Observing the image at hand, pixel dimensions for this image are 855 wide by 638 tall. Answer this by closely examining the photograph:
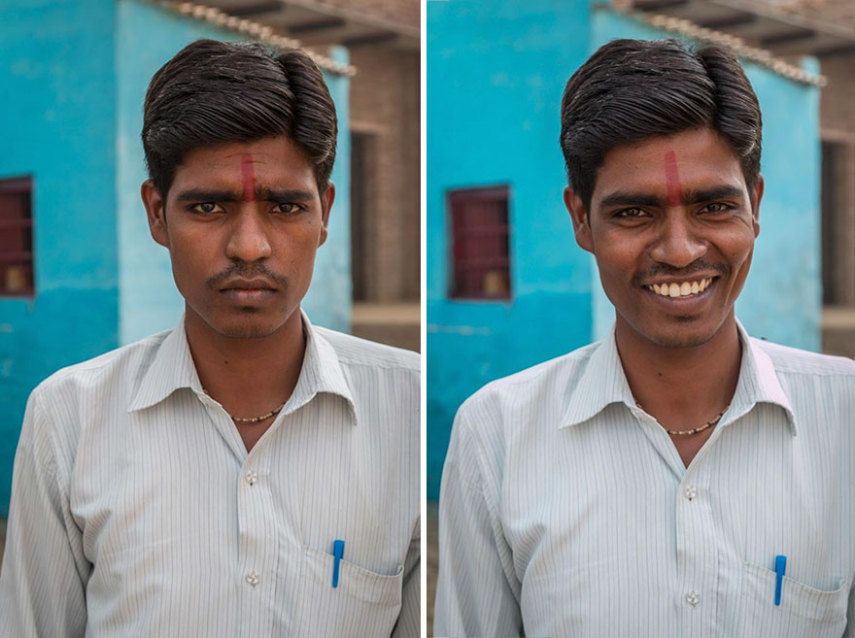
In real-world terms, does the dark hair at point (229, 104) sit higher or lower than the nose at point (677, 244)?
higher

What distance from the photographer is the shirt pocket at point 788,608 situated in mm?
1946

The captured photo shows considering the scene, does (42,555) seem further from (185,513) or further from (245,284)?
(245,284)

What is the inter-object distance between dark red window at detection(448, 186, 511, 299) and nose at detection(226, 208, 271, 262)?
524mm

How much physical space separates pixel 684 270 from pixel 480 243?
567mm

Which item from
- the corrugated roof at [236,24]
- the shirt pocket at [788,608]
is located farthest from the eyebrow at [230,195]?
the shirt pocket at [788,608]

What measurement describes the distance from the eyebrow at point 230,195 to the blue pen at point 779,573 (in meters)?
1.24

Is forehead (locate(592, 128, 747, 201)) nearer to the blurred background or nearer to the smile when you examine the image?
the smile

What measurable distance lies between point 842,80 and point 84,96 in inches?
64.5

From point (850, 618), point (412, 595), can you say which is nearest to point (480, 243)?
point (412, 595)

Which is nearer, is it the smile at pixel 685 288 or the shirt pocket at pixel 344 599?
the smile at pixel 685 288

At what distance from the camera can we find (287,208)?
6.84ft

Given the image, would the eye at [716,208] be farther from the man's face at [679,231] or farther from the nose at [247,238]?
the nose at [247,238]

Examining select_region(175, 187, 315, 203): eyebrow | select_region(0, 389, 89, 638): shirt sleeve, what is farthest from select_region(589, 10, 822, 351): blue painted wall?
select_region(0, 389, 89, 638): shirt sleeve

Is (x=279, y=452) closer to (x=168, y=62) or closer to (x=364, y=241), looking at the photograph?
(x=364, y=241)
